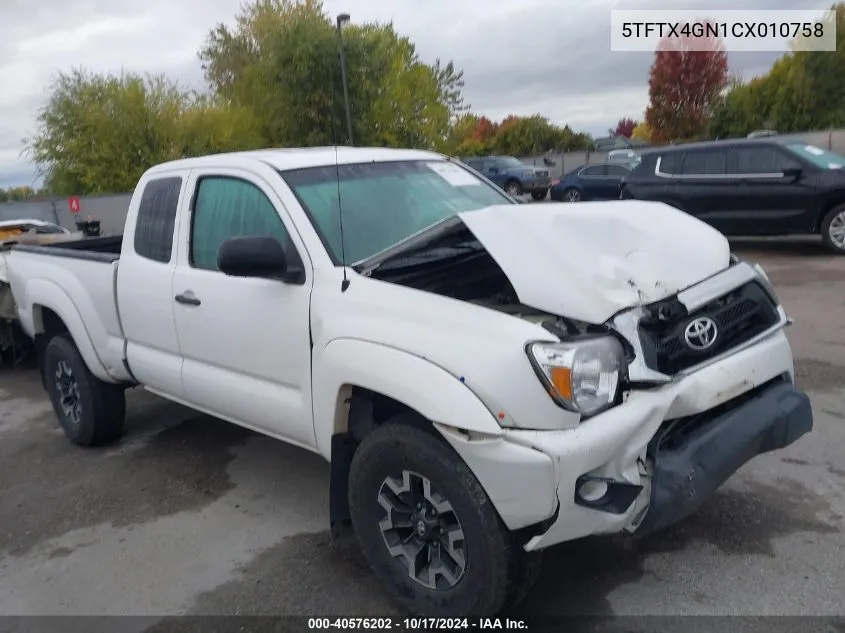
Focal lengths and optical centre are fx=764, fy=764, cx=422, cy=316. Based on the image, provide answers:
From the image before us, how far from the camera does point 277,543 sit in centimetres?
386

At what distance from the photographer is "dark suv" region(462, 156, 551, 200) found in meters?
26.6

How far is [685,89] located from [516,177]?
2162cm

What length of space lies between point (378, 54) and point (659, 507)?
23508mm

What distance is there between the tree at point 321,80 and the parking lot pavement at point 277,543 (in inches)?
439

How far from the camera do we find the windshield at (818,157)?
10.5 m

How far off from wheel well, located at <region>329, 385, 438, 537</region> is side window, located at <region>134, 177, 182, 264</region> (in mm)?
1714

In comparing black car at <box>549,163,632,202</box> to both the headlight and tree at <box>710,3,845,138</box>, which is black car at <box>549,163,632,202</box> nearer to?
the headlight

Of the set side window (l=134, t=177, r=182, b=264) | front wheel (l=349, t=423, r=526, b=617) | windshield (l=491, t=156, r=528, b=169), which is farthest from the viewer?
windshield (l=491, t=156, r=528, b=169)

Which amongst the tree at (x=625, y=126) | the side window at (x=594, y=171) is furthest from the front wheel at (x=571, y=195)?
the tree at (x=625, y=126)

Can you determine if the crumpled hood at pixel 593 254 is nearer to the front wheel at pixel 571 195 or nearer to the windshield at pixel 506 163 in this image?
the front wheel at pixel 571 195

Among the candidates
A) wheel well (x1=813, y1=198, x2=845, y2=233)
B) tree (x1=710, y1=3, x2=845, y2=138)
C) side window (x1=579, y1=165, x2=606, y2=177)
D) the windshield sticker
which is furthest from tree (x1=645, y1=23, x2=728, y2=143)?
the windshield sticker

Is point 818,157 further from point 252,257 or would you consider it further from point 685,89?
point 685,89

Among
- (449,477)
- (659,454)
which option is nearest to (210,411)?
(449,477)

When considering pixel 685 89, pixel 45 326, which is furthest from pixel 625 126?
pixel 45 326
